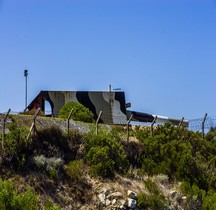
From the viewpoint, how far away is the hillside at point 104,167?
2267 centimetres

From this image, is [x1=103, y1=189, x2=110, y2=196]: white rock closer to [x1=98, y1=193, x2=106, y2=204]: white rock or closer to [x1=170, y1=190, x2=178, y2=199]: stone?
[x1=98, y1=193, x2=106, y2=204]: white rock

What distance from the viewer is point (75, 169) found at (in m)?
24.2

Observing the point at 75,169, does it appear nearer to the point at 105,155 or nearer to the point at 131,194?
the point at 105,155

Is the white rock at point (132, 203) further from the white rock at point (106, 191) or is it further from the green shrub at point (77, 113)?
the green shrub at point (77, 113)

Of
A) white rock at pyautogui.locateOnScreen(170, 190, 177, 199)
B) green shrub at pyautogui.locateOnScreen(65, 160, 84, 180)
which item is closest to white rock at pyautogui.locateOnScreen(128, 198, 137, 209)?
white rock at pyautogui.locateOnScreen(170, 190, 177, 199)

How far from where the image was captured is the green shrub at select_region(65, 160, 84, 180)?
23.9m

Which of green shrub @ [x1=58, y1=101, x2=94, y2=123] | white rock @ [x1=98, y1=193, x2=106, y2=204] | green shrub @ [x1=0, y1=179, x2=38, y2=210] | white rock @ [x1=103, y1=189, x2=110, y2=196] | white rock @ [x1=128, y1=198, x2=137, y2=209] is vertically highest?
green shrub @ [x1=58, y1=101, x2=94, y2=123]

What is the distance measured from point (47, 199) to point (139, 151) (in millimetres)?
7625

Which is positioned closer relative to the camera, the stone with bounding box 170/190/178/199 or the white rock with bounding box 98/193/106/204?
the white rock with bounding box 98/193/106/204

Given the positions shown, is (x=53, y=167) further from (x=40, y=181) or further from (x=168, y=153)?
(x=168, y=153)

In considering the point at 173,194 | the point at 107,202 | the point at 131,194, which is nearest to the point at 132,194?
the point at 131,194

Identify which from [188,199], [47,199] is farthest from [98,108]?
[47,199]

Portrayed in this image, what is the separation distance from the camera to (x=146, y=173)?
27000 millimetres

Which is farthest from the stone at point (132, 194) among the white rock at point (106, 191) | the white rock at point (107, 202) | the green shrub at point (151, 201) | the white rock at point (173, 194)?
the white rock at point (173, 194)
